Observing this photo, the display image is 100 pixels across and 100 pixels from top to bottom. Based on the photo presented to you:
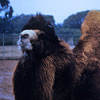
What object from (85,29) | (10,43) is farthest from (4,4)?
(85,29)

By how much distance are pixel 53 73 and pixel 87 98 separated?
0.54 m

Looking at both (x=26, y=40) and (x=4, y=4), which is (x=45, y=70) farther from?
(x=4, y=4)

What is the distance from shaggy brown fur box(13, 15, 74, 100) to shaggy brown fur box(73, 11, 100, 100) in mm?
160

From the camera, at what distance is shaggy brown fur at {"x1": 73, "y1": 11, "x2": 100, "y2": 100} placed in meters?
2.95

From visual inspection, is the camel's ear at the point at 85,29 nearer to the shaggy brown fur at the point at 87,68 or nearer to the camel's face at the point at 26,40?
the shaggy brown fur at the point at 87,68

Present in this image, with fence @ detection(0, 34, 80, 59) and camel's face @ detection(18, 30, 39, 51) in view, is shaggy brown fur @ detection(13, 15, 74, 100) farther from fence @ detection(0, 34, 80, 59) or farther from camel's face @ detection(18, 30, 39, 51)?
fence @ detection(0, 34, 80, 59)

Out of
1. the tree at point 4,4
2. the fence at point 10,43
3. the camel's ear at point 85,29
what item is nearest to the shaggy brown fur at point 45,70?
the camel's ear at point 85,29

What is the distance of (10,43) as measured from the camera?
22547 mm

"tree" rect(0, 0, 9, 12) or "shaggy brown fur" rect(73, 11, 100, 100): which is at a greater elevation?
"tree" rect(0, 0, 9, 12)

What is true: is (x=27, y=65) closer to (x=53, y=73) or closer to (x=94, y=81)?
(x=53, y=73)

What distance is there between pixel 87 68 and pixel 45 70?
65cm

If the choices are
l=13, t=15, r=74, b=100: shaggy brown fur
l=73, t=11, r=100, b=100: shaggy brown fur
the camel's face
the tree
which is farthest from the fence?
the camel's face

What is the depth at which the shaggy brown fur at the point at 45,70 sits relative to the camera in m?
2.57

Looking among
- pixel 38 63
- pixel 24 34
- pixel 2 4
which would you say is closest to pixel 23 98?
pixel 38 63
